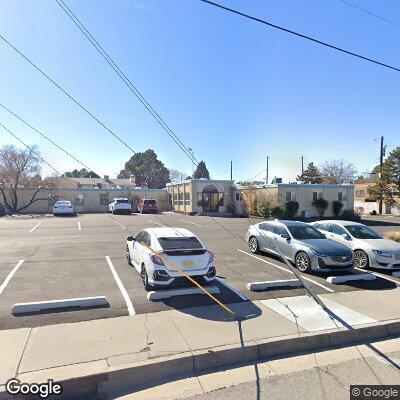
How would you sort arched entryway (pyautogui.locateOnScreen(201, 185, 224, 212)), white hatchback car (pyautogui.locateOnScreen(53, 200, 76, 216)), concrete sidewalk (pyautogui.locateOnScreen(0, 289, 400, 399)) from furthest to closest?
arched entryway (pyautogui.locateOnScreen(201, 185, 224, 212))
white hatchback car (pyautogui.locateOnScreen(53, 200, 76, 216))
concrete sidewalk (pyautogui.locateOnScreen(0, 289, 400, 399))

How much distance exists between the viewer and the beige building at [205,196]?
3591 centimetres

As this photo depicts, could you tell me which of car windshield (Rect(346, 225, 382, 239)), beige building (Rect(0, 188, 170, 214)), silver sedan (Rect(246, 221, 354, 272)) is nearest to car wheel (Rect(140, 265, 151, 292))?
silver sedan (Rect(246, 221, 354, 272))

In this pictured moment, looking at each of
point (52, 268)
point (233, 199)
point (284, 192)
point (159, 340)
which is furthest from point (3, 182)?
point (159, 340)

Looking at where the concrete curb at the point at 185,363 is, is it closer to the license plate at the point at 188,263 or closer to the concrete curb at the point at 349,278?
the license plate at the point at 188,263

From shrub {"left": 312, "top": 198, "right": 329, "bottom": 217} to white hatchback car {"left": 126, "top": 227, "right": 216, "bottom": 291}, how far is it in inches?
1039

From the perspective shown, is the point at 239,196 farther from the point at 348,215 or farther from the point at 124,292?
the point at 124,292

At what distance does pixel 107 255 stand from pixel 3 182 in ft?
105

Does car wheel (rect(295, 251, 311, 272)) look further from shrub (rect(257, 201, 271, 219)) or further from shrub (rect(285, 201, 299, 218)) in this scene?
shrub (rect(285, 201, 299, 218))

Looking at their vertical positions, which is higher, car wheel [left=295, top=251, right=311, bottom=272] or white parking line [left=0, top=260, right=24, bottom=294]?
car wheel [left=295, top=251, right=311, bottom=272]

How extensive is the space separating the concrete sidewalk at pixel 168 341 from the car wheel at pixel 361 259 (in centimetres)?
353

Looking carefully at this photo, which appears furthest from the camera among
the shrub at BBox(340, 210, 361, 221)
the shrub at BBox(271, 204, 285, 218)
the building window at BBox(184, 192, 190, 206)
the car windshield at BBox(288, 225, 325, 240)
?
the building window at BBox(184, 192, 190, 206)

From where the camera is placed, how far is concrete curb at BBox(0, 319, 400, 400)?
14.3ft

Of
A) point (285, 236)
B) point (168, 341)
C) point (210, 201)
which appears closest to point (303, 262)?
point (285, 236)

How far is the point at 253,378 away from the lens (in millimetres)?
4617
